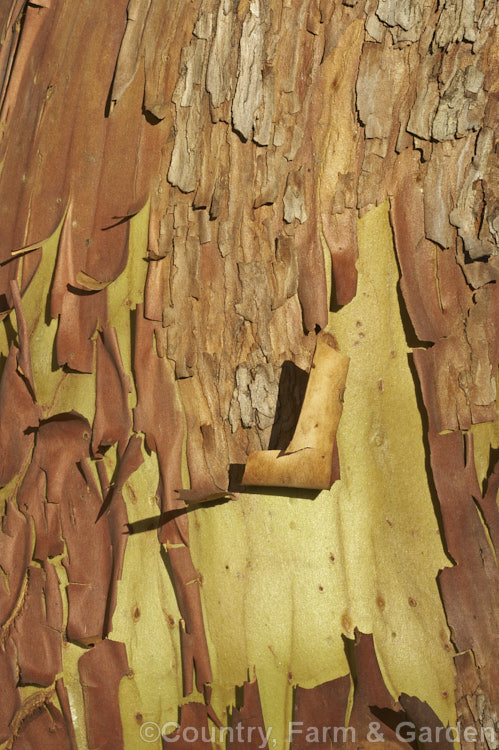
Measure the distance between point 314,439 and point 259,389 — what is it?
68 millimetres

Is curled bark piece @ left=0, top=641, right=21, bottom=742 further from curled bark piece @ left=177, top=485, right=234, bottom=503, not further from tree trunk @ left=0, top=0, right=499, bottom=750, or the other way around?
curled bark piece @ left=177, top=485, right=234, bottom=503

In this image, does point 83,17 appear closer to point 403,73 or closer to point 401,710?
point 403,73

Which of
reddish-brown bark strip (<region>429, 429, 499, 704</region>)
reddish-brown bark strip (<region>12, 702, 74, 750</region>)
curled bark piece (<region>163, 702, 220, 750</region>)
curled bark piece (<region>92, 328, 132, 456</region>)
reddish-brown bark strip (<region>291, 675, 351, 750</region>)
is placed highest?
curled bark piece (<region>92, 328, 132, 456</region>)

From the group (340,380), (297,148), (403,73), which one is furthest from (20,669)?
(403,73)

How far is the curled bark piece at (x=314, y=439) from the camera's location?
21.7 inches

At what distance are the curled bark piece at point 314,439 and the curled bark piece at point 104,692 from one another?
224 mm

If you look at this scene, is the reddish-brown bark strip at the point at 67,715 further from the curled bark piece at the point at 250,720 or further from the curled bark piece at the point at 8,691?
the curled bark piece at the point at 250,720

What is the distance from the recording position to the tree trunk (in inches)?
21.8

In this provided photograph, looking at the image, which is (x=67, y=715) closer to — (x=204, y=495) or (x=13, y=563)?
(x=13, y=563)

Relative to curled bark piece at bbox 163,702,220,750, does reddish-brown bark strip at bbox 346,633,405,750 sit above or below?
above

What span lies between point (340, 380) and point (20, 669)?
417 mm

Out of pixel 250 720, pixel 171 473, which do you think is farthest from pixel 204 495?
pixel 250 720

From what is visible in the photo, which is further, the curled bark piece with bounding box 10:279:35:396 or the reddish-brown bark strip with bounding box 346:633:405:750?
the curled bark piece with bounding box 10:279:35:396

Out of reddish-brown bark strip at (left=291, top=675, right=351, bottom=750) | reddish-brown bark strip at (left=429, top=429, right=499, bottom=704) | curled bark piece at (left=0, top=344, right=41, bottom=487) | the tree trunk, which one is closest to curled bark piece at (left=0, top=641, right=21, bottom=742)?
the tree trunk
